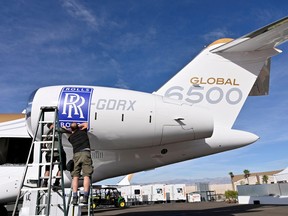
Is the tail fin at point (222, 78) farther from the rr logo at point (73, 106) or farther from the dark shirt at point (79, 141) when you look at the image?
the dark shirt at point (79, 141)

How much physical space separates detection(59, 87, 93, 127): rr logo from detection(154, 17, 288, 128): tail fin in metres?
2.58

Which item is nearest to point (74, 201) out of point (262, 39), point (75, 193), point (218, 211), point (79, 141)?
point (75, 193)

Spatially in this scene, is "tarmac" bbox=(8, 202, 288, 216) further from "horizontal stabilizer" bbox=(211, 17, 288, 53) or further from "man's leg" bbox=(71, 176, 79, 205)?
"man's leg" bbox=(71, 176, 79, 205)

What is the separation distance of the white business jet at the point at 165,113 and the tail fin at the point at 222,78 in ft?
0.08

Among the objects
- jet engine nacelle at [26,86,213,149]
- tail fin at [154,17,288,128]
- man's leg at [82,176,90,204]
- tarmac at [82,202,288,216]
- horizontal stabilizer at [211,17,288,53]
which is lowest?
tarmac at [82,202,288,216]

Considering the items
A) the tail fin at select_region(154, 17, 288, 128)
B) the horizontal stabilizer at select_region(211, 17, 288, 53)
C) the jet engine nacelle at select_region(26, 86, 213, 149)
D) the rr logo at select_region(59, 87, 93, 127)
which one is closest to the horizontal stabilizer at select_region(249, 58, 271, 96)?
the tail fin at select_region(154, 17, 288, 128)

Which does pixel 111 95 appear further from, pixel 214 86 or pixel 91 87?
pixel 214 86

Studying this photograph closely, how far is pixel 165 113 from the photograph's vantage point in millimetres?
6996

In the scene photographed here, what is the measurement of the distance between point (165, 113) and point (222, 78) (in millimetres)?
2560

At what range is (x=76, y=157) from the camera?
16.6ft

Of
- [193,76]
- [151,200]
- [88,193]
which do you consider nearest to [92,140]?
[88,193]

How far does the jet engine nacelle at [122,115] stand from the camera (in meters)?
6.77

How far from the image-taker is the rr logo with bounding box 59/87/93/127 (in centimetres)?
667

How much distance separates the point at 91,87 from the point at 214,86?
362 centimetres
